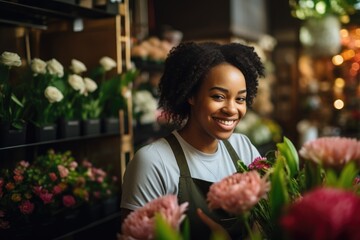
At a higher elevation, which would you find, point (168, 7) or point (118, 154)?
point (168, 7)

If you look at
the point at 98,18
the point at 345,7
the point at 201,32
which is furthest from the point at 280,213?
the point at 201,32

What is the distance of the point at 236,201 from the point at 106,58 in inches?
71.2

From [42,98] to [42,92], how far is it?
1.2 inches

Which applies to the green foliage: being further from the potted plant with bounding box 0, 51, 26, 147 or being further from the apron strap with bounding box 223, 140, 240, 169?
→ the apron strap with bounding box 223, 140, 240, 169

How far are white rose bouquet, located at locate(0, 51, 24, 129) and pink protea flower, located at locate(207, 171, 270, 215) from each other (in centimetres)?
135

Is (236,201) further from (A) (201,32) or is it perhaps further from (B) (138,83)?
(A) (201,32)

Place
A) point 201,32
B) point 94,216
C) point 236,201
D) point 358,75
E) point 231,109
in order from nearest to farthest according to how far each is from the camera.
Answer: point 236,201, point 231,109, point 94,216, point 201,32, point 358,75

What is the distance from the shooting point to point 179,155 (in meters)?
1.44

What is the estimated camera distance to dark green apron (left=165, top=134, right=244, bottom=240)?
1.29m

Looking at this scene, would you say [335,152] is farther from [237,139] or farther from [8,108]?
[8,108]

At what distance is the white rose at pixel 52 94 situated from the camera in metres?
1.92

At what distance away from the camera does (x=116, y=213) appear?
2.40 meters

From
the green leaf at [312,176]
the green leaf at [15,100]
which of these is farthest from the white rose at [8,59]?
the green leaf at [312,176]

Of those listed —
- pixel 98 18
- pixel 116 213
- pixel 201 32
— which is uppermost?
pixel 201 32
